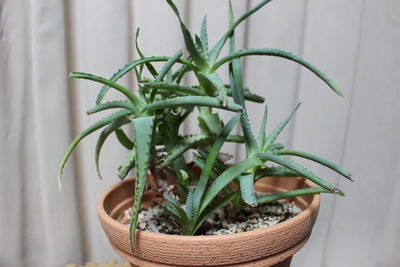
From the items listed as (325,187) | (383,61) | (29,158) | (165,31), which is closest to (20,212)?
(29,158)

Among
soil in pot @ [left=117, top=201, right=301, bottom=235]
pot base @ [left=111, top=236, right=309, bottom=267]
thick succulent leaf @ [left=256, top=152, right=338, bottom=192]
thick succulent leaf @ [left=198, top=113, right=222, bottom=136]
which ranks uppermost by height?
thick succulent leaf @ [left=198, top=113, right=222, bottom=136]

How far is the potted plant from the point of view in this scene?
55 cm

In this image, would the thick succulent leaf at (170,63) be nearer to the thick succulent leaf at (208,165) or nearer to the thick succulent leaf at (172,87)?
the thick succulent leaf at (172,87)

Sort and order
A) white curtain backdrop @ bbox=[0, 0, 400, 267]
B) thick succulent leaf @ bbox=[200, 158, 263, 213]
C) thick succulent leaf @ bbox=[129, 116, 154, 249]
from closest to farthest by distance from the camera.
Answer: thick succulent leaf @ bbox=[129, 116, 154, 249] < thick succulent leaf @ bbox=[200, 158, 263, 213] < white curtain backdrop @ bbox=[0, 0, 400, 267]

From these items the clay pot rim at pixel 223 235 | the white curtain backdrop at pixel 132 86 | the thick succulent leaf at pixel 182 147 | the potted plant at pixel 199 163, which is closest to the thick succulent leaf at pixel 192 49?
the potted plant at pixel 199 163

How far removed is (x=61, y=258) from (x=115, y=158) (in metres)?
0.34

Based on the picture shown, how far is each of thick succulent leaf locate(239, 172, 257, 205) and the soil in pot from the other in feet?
0.32

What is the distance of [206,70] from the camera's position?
2.04ft

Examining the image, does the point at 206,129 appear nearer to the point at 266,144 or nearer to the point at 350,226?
the point at 266,144

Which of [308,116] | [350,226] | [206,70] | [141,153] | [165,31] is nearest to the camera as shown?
[141,153]

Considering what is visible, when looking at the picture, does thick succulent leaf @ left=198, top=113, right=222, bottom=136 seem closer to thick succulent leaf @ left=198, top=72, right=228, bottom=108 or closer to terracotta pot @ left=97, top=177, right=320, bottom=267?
thick succulent leaf @ left=198, top=72, right=228, bottom=108

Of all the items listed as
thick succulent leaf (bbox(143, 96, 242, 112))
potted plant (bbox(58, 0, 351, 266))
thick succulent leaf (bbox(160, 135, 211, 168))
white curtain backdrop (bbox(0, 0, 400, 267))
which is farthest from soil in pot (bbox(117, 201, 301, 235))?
white curtain backdrop (bbox(0, 0, 400, 267))

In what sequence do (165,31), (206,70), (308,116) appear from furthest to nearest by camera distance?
1. (308,116)
2. (165,31)
3. (206,70)

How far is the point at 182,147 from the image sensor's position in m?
0.63
